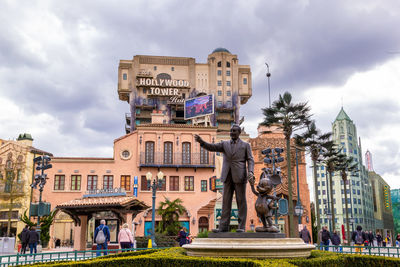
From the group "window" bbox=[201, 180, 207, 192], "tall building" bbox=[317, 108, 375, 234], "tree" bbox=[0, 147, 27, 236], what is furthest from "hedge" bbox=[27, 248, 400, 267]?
"tall building" bbox=[317, 108, 375, 234]

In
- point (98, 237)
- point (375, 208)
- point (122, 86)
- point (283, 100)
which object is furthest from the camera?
point (375, 208)

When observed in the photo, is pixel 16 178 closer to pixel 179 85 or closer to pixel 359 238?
pixel 179 85

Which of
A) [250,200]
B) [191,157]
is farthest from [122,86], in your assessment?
[250,200]

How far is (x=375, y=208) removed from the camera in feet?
342

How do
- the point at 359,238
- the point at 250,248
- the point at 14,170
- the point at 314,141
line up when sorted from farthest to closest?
the point at 14,170, the point at 314,141, the point at 359,238, the point at 250,248

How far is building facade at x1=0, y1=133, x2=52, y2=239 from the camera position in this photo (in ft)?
130

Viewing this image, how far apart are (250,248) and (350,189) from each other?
300ft

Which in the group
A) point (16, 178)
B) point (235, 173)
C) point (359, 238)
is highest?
point (16, 178)

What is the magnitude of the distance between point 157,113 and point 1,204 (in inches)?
692

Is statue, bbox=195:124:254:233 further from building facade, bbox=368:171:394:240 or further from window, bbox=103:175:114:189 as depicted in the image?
building facade, bbox=368:171:394:240

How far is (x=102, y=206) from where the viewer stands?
2309cm

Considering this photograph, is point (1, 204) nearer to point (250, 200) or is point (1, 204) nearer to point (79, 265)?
point (250, 200)

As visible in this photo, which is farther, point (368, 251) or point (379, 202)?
Result: point (379, 202)

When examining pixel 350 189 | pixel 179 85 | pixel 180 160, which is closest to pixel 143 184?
pixel 180 160
